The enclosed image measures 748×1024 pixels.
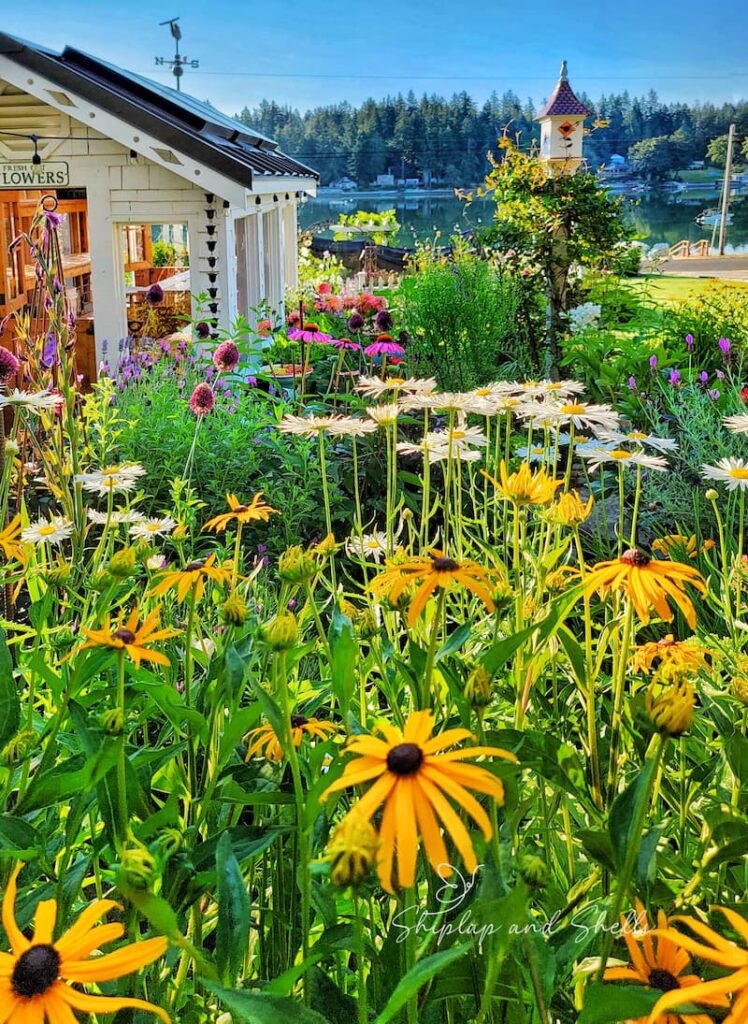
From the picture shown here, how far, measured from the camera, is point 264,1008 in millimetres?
505

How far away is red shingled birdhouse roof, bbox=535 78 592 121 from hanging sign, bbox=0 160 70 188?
3.23 m

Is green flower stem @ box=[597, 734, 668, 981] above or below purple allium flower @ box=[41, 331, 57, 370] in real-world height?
below

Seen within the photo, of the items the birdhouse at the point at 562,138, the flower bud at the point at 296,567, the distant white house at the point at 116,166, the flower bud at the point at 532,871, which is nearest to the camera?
the flower bud at the point at 532,871

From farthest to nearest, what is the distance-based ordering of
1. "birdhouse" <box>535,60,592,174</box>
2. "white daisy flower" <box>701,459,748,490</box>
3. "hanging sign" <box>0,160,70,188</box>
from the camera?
"birdhouse" <box>535,60,592,174</box>
"hanging sign" <box>0,160,70,188</box>
"white daisy flower" <box>701,459,748,490</box>

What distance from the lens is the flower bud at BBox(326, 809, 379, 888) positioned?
0.44 metres

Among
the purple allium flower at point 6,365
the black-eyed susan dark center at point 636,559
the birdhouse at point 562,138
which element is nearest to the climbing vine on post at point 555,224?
the birdhouse at point 562,138

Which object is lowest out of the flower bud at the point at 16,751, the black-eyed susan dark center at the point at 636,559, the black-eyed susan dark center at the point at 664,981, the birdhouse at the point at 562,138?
the black-eyed susan dark center at the point at 664,981

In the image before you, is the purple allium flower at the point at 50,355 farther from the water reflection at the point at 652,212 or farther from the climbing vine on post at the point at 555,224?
the water reflection at the point at 652,212

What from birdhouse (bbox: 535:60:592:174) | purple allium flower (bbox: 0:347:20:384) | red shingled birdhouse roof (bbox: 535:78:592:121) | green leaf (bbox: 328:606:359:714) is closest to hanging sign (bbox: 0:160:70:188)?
birdhouse (bbox: 535:60:592:174)

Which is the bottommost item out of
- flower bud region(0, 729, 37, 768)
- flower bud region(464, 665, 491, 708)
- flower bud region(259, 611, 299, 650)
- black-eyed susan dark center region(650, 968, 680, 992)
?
black-eyed susan dark center region(650, 968, 680, 992)

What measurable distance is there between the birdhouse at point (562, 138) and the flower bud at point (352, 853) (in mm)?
6102

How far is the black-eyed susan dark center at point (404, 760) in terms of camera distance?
49cm

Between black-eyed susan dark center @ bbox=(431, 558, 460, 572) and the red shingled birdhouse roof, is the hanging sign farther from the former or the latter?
black-eyed susan dark center @ bbox=(431, 558, 460, 572)

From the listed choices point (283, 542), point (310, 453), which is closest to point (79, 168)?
point (310, 453)
